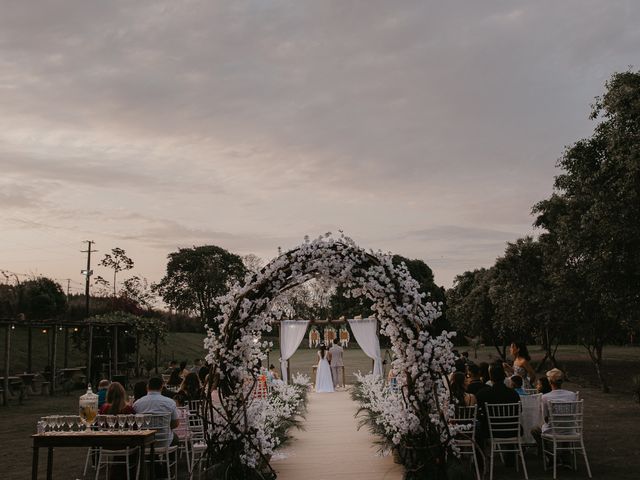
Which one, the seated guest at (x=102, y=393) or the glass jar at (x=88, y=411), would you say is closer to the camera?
the glass jar at (x=88, y=411)

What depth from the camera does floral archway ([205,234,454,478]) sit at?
7.12 meters

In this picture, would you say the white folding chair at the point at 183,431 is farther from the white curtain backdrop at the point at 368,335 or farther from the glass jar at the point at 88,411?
the white curtain backdrop at the point at 368,335

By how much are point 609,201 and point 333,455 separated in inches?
354

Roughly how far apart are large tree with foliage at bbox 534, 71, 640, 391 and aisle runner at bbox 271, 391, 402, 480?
7228 millimetres

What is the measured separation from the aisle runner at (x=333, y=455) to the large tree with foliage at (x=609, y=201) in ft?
23.7

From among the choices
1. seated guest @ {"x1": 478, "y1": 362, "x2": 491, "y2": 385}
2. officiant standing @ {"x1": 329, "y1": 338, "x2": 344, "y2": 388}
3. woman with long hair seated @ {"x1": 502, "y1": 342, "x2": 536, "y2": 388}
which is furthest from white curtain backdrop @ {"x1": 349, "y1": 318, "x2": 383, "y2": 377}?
seated guest @ {"x1": 478, "y1": 362, "x2": 491, "y2": 385}

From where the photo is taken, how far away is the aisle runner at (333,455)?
328 inches

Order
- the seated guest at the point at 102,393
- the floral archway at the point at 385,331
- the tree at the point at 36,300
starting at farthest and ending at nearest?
the tree at the point at 36,300
the seated guest at the point at 102,393
the floral archway at the point at 385,331

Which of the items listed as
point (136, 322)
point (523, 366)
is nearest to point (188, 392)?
point (523, 366)

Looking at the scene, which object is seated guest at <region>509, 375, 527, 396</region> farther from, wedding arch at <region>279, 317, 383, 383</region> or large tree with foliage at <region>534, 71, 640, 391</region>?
wedding arch at <region>279, 317, 383, 383</region>

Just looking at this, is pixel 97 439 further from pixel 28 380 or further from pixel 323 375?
pixel 28 380

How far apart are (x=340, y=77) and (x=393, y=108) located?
1861 mm

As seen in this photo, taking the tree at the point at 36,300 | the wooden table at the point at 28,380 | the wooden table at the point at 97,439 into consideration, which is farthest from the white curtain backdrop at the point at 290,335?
the tree at the point at 36,300

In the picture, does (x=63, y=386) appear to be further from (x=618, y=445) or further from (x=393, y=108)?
(x=618, y=445)
